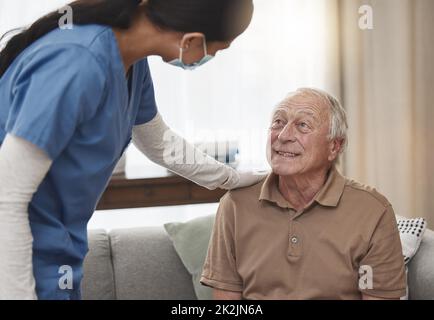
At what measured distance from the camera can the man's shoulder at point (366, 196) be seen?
1.81m

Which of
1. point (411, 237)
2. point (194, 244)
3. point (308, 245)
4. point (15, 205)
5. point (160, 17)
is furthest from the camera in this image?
point (194, 244)

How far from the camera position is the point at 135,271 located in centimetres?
250

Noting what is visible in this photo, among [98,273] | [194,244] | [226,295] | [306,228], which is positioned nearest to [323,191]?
[306,228]

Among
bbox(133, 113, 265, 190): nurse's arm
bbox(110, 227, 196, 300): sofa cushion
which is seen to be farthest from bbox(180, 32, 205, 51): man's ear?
bbox(110, 227, 196, 300): sofa cushion

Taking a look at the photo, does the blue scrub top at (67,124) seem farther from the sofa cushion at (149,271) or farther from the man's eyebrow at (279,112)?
the sofa cushion at (149,271)

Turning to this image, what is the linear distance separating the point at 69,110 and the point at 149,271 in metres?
1.51

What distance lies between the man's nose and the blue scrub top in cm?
57

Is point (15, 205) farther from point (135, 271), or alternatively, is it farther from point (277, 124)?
point (135, 271)

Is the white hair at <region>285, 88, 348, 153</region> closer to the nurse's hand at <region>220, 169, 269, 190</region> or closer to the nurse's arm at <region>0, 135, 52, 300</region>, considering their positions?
the nurse's hand at <region>220, 169, 269, 190</region>

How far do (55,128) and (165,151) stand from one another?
59 cm

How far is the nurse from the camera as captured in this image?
3.40 ft

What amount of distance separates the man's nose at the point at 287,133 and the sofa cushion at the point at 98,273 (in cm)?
98

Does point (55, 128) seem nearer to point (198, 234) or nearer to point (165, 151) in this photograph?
point (165, 151)

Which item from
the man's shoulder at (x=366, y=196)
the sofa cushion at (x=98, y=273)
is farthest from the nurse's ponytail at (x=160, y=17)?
the sofa cushion at (x=98, y=273)
